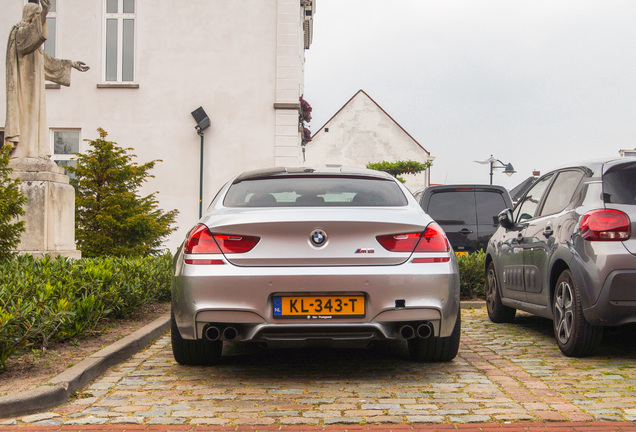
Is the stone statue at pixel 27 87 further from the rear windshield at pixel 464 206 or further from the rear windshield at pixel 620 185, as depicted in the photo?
the rear windshield at pixel 620 185

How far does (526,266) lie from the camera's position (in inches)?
287

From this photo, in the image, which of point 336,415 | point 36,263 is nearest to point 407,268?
point 336,415

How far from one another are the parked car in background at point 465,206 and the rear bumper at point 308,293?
Result: 610 cm

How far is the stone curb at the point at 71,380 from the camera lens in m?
4.29

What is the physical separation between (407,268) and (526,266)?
277 cm

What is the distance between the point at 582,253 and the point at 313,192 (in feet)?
7.04

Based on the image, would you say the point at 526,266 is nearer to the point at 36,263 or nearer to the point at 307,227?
the point at 307,227

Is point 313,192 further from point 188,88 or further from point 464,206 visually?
point 188,88

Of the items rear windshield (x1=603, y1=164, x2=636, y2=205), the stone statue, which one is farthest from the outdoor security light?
rear windshield (x1=603, y1=164, x2=636, y2=205)

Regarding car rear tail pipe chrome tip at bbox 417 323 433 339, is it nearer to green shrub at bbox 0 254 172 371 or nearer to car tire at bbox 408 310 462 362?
car tire at bbox 408 310 462 362

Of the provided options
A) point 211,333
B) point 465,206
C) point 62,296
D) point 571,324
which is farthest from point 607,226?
point 465,206

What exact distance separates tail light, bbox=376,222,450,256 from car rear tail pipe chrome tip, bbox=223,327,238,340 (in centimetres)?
113

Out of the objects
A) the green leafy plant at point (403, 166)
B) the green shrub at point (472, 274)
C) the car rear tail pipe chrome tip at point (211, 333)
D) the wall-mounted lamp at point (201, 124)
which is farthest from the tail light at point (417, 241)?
the green leafy plant at point (403, 166)

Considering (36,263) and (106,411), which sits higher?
(36,263)
